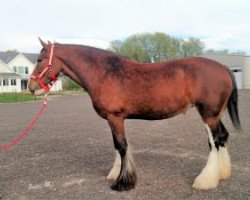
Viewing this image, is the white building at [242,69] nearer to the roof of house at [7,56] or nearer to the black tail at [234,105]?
the roof of house at [7,56]

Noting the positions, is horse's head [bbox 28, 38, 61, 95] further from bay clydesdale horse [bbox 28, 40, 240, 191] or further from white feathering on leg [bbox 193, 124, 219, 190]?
white feathering on leg [bbox 193, 124, 219, 190]

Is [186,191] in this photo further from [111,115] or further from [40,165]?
[40,165]

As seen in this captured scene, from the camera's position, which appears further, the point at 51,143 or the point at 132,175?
the point at 51,143

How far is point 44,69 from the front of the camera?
19.1ft

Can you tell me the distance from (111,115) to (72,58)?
130 centimetres

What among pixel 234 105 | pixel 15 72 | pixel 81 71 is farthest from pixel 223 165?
pixel 15 72

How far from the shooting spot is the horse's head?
5.81 metres

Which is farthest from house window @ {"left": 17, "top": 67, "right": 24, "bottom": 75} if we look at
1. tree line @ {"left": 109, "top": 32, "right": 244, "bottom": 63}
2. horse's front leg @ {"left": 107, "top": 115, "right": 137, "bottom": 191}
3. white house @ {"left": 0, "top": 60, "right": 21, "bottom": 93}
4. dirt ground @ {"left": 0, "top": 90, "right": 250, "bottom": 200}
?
horse's front leg @ {"left": 107, "top": 115, "right": 137, "bottom": 191}

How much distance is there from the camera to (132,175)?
548 cm

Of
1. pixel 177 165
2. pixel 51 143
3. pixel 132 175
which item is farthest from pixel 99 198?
pixel 51 143

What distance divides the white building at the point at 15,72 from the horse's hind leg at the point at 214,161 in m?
58.9

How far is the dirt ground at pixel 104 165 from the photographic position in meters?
5.30

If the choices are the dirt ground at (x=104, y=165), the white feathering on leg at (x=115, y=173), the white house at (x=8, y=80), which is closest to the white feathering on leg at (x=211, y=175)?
the dirt ground at (x=104, y=165)

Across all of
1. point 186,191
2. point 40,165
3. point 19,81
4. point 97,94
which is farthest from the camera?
point 19,81
